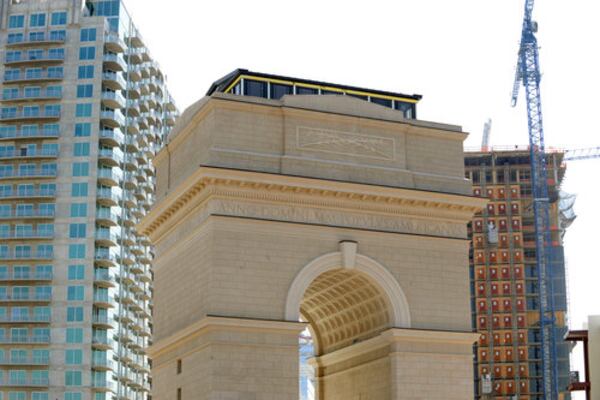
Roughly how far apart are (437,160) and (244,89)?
35.6 feet

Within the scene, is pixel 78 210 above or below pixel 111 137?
below

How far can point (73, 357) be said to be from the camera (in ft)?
379

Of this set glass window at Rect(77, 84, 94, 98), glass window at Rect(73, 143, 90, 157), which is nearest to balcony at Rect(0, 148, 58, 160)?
glass window at Rect(73, 143, 90, 157)

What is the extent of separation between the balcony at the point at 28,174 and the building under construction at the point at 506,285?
217 ft

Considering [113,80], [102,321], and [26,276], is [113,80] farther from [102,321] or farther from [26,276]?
[102,321]

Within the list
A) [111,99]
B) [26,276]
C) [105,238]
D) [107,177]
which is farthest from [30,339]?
[111,99]

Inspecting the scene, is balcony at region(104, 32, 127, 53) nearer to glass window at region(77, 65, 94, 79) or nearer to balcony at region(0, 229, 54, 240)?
glass window at region(77, 65, 94, 79)

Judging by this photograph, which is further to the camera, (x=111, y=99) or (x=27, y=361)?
(x=111, y=99)

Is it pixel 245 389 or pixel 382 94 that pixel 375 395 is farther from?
pixel 382 94

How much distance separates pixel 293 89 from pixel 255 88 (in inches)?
90.7

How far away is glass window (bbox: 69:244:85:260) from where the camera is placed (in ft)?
389

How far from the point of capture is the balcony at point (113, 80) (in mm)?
124375

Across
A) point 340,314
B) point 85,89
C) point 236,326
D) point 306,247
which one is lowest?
point 236,326

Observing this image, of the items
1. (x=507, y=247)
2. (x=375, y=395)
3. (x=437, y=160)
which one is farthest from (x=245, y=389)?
(x=507, y=247)
